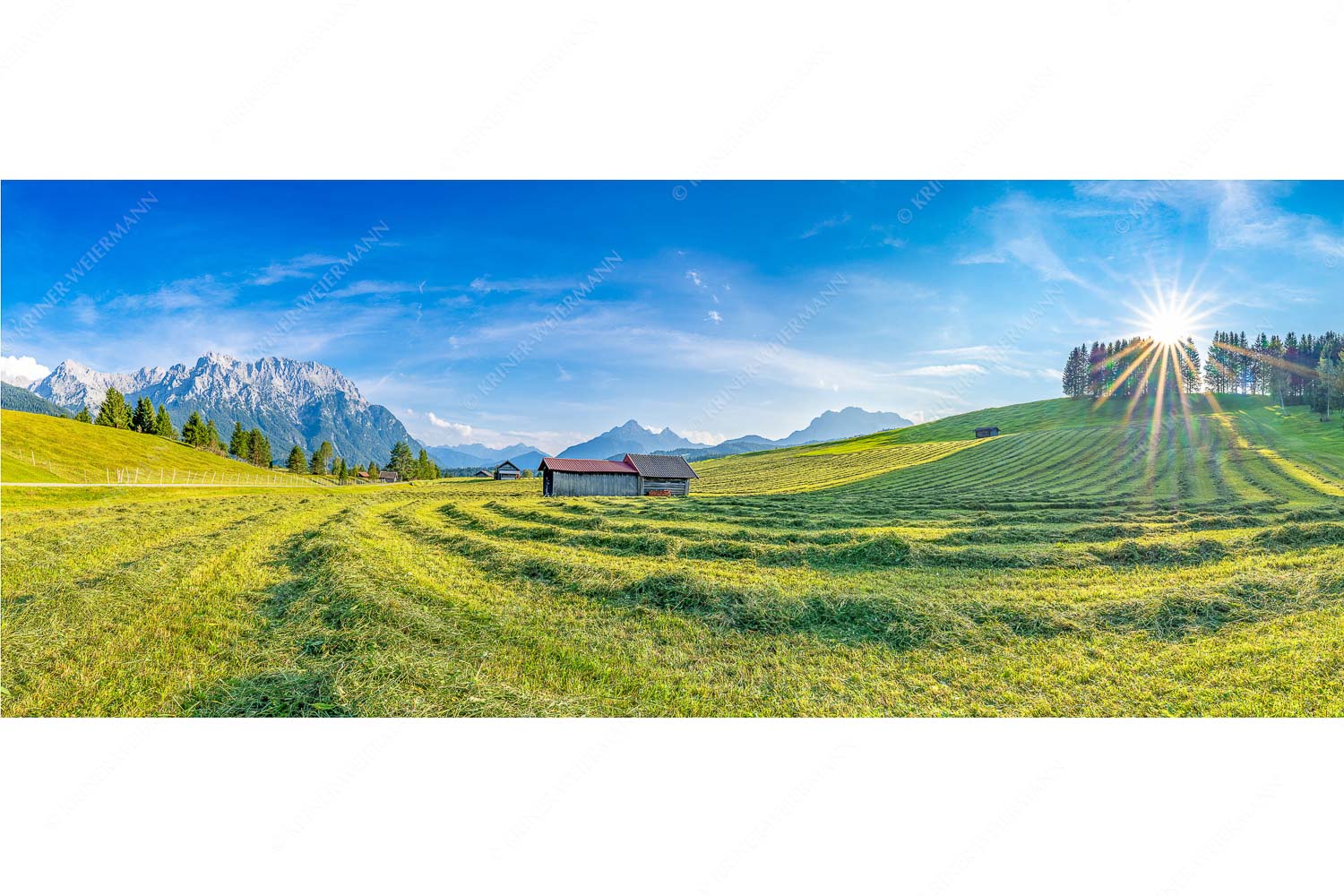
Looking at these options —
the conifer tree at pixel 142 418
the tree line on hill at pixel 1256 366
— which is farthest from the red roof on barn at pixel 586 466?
the conifer tree at pixel 142 418

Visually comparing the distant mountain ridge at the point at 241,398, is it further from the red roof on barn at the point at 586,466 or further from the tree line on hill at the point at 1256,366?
the tree line on hill at the point at 1256,366

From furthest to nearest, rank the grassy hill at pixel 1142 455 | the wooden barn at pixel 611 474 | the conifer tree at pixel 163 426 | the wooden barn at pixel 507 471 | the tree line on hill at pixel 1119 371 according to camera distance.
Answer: the conifer tree at pixel 163 426 → the wooden barn at pixel 507 471 → the wooden barn at pixel 611 474 → the tree line on hill at pixel 1119 371 → the grassy hill at pixel 1142 455

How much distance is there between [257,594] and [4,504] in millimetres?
16902

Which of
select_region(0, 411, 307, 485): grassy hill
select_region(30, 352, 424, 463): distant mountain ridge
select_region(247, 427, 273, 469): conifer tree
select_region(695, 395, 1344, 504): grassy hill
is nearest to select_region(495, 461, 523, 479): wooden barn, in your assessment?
select_region(0, 411, 307, 485): grassy hill

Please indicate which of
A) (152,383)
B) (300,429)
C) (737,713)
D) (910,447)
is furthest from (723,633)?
(152,383)

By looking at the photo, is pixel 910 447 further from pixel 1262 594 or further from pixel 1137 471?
pixel 1262 594

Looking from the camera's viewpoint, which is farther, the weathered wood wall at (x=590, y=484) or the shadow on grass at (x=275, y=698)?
the weathered wood wall at (x=590, y=484)

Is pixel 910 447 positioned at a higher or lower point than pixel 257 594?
higher

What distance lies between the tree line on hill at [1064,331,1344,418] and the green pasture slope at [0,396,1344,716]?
366 mm

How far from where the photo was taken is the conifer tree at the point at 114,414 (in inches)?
1438

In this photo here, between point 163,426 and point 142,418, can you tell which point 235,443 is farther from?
point 142,418

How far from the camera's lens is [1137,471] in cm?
795

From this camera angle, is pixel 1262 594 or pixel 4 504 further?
pixel 4 504

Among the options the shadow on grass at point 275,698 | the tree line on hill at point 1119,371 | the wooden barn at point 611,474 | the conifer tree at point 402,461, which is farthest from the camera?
the conifer tree at point 402,461
